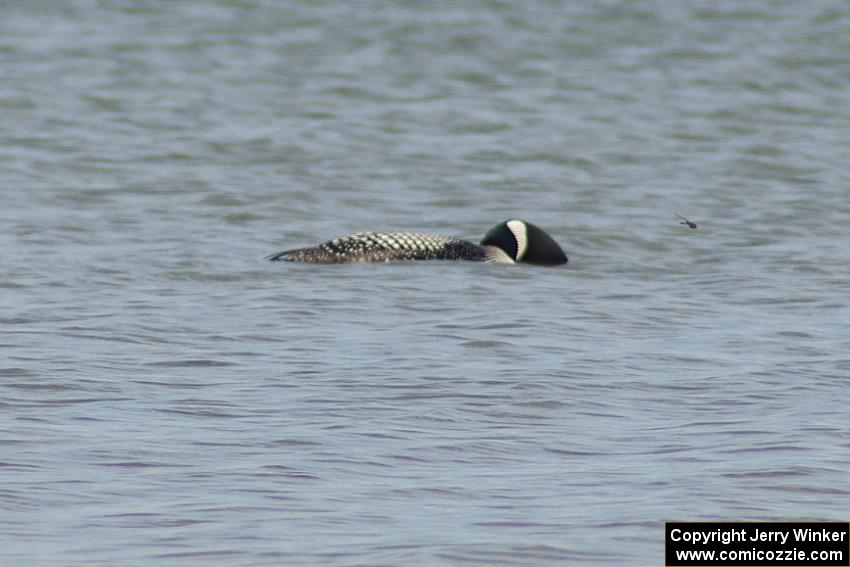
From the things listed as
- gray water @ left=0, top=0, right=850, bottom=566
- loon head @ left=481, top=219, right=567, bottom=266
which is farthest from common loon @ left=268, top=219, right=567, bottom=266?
gray water @ left=0, top=0, right=850, bottom=566

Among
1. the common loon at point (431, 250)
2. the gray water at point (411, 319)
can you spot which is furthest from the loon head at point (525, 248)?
the gray water at point (411, 319)

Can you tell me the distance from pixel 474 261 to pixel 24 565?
9457 mm

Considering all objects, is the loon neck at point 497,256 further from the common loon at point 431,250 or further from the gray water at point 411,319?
the gray water at point 411,319

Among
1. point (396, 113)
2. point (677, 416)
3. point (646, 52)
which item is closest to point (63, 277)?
point (677, 416)

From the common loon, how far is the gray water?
0.77ft

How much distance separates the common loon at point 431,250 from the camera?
1550cm

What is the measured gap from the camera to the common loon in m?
15.5

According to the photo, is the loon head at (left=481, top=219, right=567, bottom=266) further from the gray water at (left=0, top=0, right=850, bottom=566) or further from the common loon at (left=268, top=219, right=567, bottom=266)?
the gray water at (left=0, top=0, right=850, bottom=566)

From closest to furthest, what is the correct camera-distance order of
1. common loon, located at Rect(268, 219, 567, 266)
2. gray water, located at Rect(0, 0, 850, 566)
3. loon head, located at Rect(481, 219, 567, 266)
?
gray water, located at Rect(0, 0, 850, 566) < common loon, located at Rect(268, 219, 567, 266) < loon head, located at Rect(481, 219, 567, 266)

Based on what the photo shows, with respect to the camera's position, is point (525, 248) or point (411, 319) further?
point (525, 248)

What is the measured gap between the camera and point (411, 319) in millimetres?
12664

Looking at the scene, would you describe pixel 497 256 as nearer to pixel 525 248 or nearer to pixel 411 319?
pixel 525 248

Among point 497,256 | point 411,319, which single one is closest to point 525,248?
point 497,256

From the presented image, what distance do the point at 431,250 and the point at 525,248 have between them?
0.81 meters
